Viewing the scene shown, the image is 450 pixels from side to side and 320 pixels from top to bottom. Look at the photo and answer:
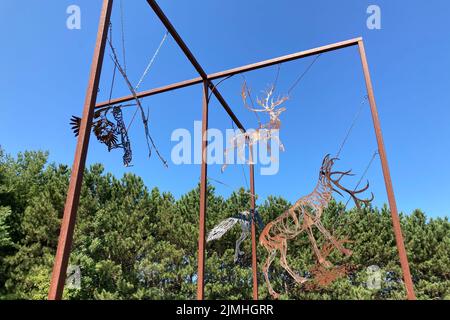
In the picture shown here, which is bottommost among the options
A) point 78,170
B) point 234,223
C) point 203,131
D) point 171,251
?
point 78,170

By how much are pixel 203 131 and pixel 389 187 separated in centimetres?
222

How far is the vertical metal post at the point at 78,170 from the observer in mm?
1726

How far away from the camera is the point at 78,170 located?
194 centimetres

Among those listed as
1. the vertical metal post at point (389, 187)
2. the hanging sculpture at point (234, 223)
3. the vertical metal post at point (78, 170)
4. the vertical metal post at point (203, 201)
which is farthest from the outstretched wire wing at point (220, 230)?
the vertical metal post at point (78, 170)

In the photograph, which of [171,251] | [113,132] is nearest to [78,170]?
[113,132]

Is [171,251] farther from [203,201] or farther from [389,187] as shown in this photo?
[389,187]

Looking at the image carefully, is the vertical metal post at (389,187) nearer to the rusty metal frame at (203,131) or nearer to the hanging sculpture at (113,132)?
the rusty metal frame at (203,131)

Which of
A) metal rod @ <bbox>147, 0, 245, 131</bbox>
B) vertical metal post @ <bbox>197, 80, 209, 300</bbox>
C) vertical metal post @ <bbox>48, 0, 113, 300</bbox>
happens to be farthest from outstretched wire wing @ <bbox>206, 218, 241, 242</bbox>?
vertical metal post @ <bbox>48, 0, 113, 300</bbox>

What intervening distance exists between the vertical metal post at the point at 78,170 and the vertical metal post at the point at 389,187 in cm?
271

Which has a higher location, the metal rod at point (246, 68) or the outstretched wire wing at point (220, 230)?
the metal rod at point (246, 68)

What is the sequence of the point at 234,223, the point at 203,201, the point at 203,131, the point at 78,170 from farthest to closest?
the point at 234,223, the point at 203,131, the point at 203,201, the point at 78,170

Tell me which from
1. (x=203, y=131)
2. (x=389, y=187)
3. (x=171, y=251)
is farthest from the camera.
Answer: (x=171, y=251)
